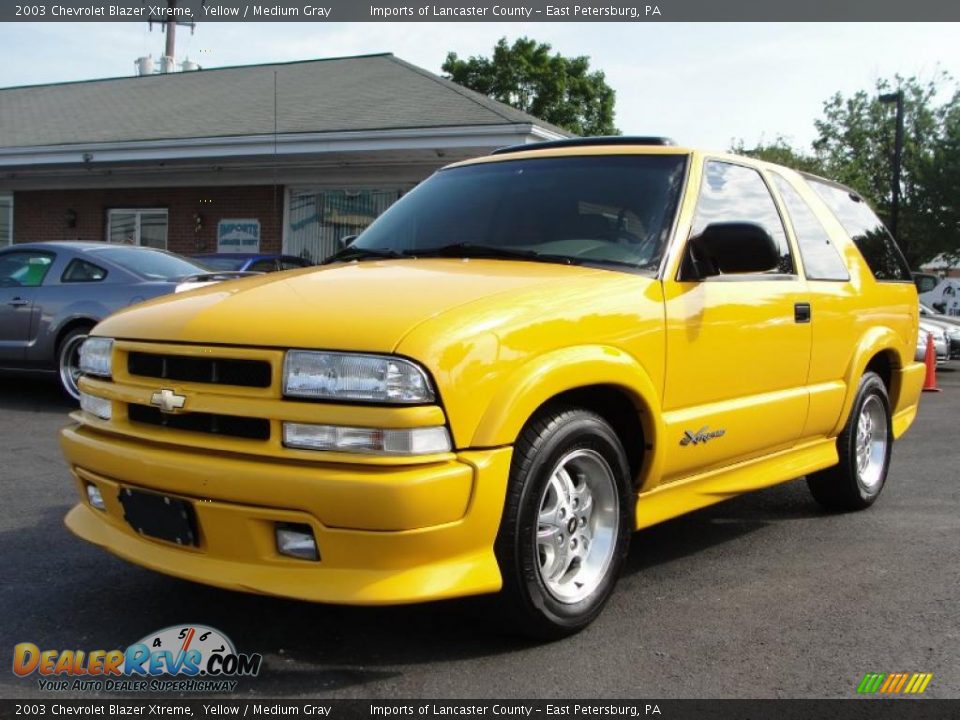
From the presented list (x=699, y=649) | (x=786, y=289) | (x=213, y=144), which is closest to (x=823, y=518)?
(x=786, y=289)

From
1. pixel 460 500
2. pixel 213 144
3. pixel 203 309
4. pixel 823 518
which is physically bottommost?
pixel 823 518

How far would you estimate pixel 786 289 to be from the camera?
4.45 metres

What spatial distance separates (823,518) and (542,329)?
2.97m

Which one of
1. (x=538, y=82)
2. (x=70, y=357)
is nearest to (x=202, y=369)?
(x=70, y=357)

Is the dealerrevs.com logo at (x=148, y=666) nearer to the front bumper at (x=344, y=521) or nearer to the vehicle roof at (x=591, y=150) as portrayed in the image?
the front bumper at (x=344, y=521)

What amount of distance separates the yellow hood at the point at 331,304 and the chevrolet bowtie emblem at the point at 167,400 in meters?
0.18

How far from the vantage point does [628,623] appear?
3.52 m

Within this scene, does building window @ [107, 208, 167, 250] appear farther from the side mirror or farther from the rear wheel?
the side mirror

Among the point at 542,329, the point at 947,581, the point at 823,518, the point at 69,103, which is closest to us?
the point at 542,329

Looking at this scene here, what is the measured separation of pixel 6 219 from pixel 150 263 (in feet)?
42.3

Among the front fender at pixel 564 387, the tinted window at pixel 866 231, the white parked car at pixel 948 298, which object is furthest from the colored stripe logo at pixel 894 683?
the white parked car at pixel 948 298

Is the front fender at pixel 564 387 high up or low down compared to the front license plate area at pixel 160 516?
up

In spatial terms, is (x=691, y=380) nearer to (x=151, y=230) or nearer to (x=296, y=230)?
(x=296, y=230)

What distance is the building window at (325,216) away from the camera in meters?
15.5
